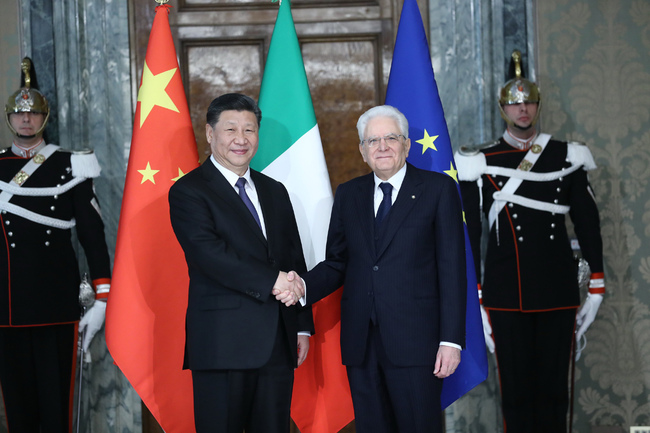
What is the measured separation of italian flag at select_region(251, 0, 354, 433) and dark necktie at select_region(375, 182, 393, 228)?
48cm

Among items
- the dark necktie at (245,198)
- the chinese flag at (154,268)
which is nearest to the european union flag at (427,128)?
the dark necktie at (245,198)

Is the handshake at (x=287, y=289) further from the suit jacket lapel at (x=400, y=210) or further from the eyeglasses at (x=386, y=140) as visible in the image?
the eyeglasses at (x=386, y=140)

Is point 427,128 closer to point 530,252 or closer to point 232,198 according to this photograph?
point 530,252

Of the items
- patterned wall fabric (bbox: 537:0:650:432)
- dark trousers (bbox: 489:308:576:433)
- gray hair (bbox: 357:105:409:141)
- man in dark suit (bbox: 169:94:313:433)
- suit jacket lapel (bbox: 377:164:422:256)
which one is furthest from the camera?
patterned wall fabric (bbox: 537:0:650:432)

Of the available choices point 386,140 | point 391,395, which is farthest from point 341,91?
point 391,395

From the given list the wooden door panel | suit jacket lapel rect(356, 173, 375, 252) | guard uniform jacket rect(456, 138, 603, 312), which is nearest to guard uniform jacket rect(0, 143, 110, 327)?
the wooden door panel

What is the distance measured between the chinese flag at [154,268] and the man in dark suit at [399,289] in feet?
2.40

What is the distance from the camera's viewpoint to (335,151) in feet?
11.6

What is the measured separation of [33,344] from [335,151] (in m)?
1.72

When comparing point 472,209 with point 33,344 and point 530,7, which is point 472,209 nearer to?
point 530,7

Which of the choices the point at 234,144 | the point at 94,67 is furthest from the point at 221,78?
the point at 234,144

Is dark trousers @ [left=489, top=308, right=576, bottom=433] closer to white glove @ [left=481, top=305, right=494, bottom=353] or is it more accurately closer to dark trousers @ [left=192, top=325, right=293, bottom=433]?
white glove @ [left=481, top=305, right=494, bottom=353]

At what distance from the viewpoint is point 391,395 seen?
7.17 ft

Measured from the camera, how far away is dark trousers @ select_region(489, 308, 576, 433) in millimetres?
2957
